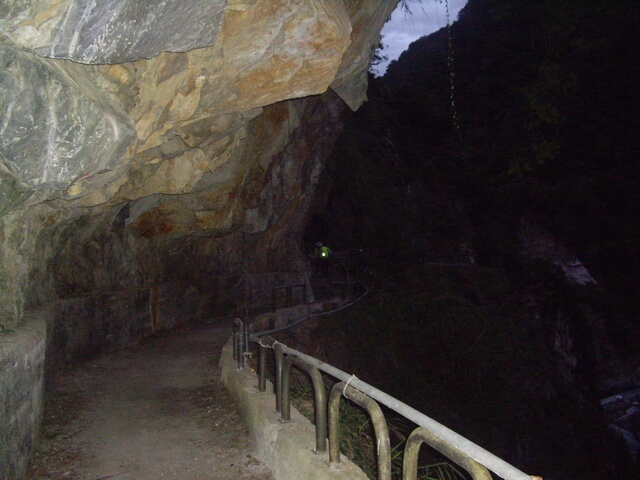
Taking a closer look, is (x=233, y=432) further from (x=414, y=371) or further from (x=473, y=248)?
(x=473, y=248)

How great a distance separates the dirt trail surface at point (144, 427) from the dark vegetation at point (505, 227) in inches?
321

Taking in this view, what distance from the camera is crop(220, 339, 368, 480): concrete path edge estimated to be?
3775mm

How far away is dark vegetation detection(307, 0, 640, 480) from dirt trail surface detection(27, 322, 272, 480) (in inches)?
321

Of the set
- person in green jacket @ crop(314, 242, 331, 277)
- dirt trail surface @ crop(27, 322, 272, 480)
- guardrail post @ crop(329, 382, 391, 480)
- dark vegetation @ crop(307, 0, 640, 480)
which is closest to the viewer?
guardrail post @ crop(329, 382, 391, 480)

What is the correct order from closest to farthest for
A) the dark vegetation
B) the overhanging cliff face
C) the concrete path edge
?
the overhanging cliff face
the concrete path edge
the dark vegetation

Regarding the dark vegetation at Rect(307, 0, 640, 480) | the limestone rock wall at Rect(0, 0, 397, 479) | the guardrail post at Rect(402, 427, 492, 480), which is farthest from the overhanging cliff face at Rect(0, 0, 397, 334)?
the dark vegetation at Rect(307, 0, 640, 480)

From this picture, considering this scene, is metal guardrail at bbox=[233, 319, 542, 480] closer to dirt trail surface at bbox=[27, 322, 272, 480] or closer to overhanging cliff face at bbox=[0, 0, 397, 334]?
dirt trail surface at bbox=[27, 322, 272, 480]

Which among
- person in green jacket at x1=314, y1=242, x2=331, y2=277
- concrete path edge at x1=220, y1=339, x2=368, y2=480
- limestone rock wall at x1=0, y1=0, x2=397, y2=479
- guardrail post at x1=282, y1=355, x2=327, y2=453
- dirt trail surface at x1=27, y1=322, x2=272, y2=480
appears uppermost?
limestone rock wall at x1=0, y1=0, x2=397, y2=479

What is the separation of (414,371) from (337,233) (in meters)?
17.8

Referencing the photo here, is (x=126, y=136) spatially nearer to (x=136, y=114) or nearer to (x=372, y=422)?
(x=136, y=114)

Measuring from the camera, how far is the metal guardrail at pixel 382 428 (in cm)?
225

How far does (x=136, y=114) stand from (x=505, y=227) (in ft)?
104

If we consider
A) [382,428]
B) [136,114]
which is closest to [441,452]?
[382,428]

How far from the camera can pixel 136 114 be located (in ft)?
18.4
